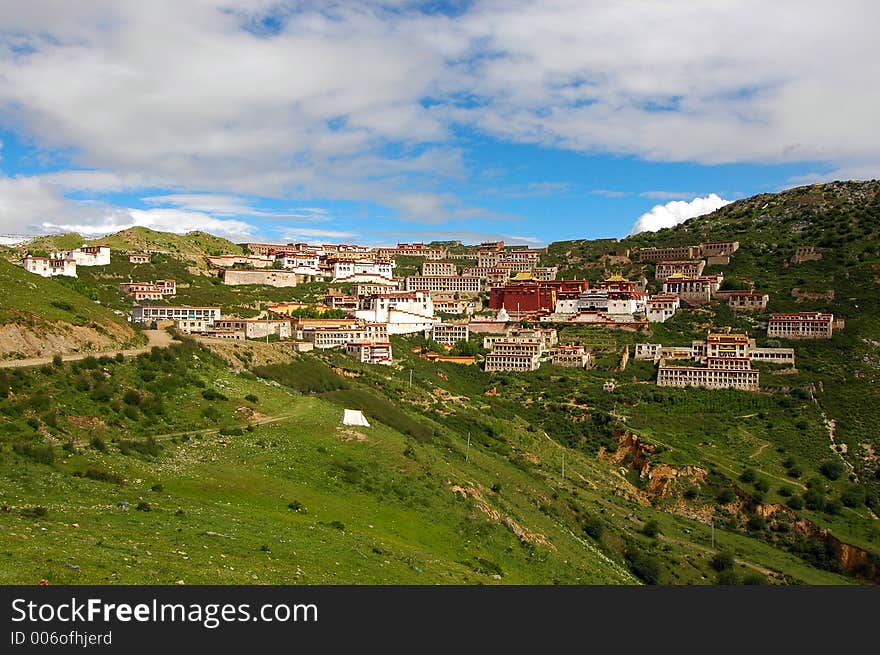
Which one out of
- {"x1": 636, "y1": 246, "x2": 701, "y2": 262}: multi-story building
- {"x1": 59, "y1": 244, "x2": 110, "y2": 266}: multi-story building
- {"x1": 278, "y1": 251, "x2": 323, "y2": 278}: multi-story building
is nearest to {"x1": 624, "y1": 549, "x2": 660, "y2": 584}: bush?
{"x1": 278, "y1": 251, "x2": 323, "y2": 278}: multi-story building

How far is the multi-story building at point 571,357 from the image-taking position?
238ft

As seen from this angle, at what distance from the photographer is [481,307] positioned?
93.5 m

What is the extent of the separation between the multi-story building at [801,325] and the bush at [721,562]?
4283cm

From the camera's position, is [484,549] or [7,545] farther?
[484,549]

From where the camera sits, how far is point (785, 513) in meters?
46.4

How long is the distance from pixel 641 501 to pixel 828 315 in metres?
38.4

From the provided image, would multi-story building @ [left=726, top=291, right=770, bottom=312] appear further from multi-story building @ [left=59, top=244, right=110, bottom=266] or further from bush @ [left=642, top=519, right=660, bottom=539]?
multi-story building @ [left=59, top=244, right=110, bottom=266]

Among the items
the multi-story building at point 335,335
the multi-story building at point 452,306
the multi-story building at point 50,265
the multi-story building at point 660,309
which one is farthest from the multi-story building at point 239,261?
the multi-story building at point 660,309

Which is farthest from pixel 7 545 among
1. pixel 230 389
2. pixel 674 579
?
pixel 674 579

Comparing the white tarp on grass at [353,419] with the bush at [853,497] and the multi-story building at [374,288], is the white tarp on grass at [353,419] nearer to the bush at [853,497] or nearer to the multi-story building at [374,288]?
the bush at [853,497]

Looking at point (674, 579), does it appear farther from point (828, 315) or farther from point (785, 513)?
point (828, 315)

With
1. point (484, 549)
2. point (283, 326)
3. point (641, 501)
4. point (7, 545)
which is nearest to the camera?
point (7, 545)

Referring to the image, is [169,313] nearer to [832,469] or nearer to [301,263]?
[301,263]

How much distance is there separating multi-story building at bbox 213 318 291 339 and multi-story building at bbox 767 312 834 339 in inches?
1928
